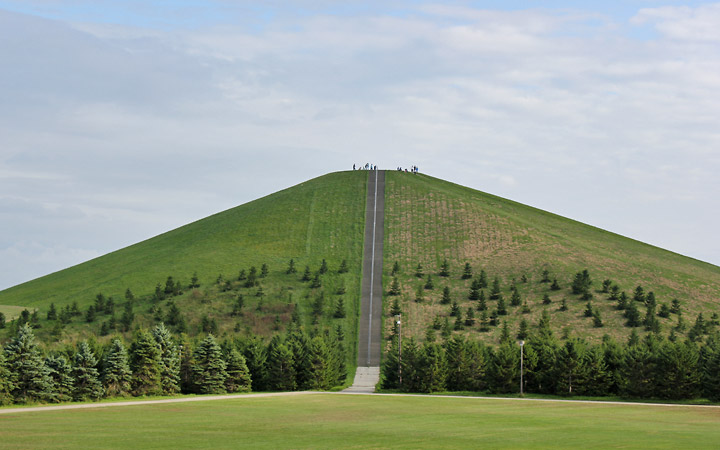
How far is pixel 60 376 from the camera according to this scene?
41.0m

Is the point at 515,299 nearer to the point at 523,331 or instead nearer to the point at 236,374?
the point at 523,331

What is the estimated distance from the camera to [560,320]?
84250 millimetres

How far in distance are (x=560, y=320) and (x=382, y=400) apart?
44022mm

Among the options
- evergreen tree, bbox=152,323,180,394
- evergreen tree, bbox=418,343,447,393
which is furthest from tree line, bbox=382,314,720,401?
evergreen tree, bbox=152,323,180,394

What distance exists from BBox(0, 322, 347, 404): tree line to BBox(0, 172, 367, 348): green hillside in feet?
80.1

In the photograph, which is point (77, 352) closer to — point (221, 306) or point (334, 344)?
point (334, 344)

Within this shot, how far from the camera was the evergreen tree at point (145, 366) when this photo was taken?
46.6 metres

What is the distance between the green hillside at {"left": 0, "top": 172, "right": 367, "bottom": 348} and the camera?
285 ft

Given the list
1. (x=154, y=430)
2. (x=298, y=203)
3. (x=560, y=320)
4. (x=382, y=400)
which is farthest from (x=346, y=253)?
(x=154, y=430)

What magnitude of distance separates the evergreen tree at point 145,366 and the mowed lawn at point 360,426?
7308 millimetres

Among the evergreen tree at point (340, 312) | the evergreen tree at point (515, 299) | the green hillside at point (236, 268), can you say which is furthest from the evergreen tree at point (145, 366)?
the evergreen tree at point (515, 299)

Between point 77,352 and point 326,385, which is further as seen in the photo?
point 326,385

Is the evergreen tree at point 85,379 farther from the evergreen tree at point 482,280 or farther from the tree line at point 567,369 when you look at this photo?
the evergreen tree at point 482,280

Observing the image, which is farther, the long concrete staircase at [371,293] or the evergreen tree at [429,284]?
the evergreen tree at [429,284]
